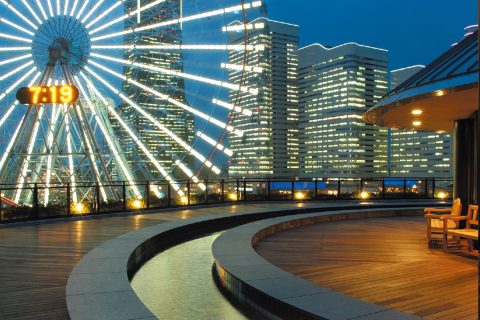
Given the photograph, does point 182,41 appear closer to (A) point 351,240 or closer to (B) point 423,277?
(A) point 351,240

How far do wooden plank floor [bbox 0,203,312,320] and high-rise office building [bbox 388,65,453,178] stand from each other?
142m

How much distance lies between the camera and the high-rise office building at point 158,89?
2122 cm

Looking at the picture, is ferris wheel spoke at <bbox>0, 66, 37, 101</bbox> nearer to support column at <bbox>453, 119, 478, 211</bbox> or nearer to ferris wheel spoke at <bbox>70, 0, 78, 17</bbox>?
ferris wheel spoke at <bbox>70, 0, 78, 17</bbox>

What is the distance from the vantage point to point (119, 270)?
7336 millimetres

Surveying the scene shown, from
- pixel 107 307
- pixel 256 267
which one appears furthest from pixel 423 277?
pixel 107 307

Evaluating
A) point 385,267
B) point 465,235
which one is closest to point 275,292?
point 385,267

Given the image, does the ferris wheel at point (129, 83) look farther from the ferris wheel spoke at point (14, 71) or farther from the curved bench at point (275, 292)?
the curved bench at point (275, 292)

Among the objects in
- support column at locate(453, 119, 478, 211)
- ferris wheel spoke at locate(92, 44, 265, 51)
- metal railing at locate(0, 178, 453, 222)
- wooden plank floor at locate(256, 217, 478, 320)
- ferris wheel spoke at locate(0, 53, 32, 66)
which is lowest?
wooden plank floor at locate(256, 217, 478, 320)

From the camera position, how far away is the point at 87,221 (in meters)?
14.9

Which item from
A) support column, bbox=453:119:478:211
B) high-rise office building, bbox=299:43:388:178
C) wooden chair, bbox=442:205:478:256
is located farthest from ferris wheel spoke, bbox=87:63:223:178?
high-rise office building, bbox=299:43:388:178

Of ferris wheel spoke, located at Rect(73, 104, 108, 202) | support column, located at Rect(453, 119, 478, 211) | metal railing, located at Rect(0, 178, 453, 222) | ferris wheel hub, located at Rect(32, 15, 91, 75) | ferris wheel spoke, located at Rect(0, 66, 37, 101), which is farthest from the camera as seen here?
ferris wheel hub, located at Rect(32, 15, 91, 75)

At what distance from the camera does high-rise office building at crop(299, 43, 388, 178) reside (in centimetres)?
16112

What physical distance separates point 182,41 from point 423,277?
1679cm

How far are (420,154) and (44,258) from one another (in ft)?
525
